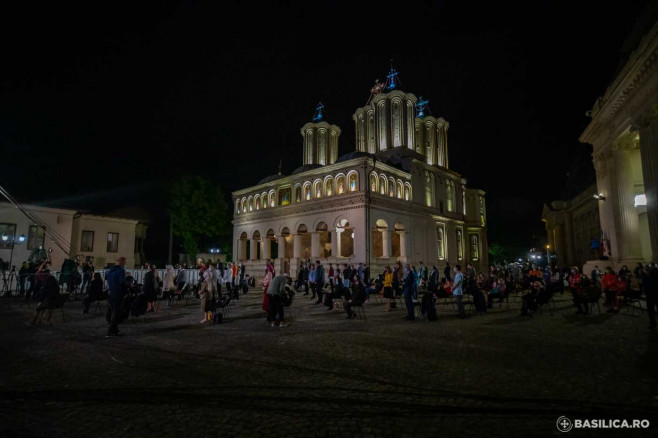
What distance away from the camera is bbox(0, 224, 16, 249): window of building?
26047 mm

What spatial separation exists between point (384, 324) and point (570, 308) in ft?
29.3

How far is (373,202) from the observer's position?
32750 mm

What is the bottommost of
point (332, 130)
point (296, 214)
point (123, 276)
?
point (123, 276)

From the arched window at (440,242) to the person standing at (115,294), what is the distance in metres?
38.1

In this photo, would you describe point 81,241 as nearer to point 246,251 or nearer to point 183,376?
point 246,251

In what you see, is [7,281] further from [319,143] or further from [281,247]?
[319,143]

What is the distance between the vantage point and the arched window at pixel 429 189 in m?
42.1

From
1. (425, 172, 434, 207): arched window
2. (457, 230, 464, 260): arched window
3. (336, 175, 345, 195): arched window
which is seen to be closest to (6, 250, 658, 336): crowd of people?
(336, 175, 345, 195): arched window

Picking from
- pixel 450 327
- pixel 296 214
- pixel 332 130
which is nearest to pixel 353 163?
pixel 296 214

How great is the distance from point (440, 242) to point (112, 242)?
36.0 metres

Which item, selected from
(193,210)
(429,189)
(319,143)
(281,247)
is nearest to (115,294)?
(281,247)

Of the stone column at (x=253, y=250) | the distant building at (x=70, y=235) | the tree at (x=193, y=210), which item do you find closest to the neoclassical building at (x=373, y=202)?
the stone column at (x=253, y=250)

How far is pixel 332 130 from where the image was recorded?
48.8m

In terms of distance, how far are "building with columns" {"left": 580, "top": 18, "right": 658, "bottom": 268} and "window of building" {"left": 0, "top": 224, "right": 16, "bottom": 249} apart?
40103 millimetres
